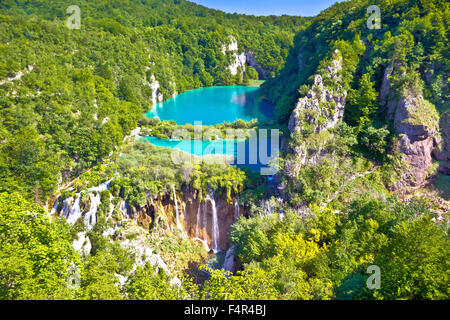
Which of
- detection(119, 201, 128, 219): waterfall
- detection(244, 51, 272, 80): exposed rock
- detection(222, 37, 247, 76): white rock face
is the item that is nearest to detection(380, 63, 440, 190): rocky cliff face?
detection(119, 201, 128, 219): waterfall

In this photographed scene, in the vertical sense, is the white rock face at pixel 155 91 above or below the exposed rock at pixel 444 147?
above

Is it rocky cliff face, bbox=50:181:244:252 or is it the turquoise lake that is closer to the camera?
rocky cliff face, bbox=50:181:244:252

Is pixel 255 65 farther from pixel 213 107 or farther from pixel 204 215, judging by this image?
pixel 204 215

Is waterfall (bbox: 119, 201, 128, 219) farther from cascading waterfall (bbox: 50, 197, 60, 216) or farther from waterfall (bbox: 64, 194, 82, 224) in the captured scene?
cascading waterfall (bbox: 50, 197, 60, 216)

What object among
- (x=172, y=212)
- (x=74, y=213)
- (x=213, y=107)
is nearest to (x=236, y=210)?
(x=172, y=212)

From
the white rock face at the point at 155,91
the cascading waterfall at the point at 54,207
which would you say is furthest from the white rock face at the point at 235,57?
the cascading waterfall at the point at 54,207

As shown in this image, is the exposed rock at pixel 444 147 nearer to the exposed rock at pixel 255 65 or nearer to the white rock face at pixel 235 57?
the white rock face at pixel 235 57
